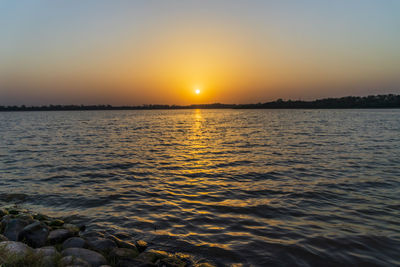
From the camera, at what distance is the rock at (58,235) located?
22.7ft

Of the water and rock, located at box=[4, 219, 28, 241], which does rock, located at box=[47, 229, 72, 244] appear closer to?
rock, located at box=[4, 219, 28, 241]

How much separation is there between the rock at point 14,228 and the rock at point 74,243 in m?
1.52

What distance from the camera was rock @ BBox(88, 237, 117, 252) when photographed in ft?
22.0

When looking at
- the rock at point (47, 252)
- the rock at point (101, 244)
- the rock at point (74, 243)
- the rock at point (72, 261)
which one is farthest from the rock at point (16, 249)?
the rock at point (101, 244)

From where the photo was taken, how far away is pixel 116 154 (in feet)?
74.9

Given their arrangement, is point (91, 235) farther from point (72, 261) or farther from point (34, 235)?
point (72, 261)

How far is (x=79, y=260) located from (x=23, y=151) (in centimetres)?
2462

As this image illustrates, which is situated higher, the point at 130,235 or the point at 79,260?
the point at 79,260

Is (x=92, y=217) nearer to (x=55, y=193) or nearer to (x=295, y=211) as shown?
(x=55, y=193)

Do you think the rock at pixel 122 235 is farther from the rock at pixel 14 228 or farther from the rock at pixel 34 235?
the rock at pixel 14 228

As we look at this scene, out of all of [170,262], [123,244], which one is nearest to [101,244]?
[123,244]

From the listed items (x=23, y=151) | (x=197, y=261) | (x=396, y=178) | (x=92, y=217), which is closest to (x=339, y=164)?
(x=396, y=178)

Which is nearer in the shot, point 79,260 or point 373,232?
point 79,260

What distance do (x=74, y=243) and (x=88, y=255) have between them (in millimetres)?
1093
